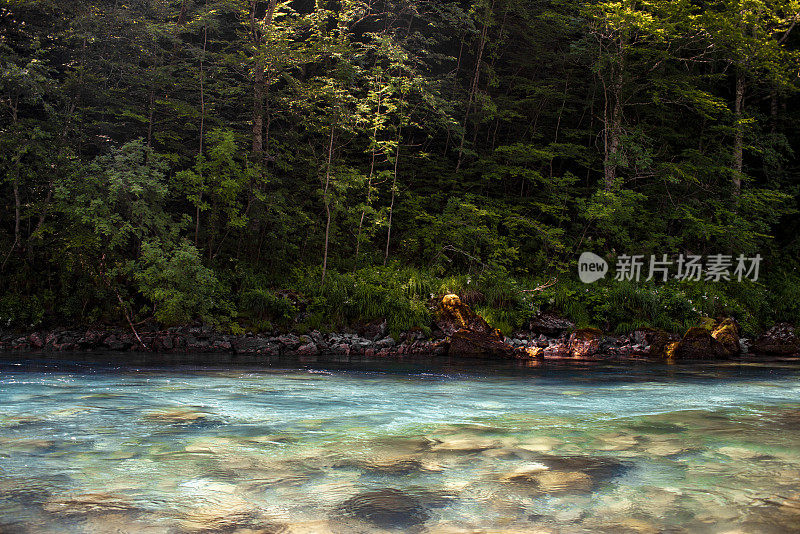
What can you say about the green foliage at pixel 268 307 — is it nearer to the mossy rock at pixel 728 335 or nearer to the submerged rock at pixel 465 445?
the submerged rock at pixel 465 445

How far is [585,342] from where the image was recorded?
12.9 m

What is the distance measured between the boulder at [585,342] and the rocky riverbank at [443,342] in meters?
0.01

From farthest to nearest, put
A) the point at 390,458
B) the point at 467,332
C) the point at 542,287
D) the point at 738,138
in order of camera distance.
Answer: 1. the point at 738,138
2. the point at 542,287
3. the point at 467,332
4. the point at 390,458

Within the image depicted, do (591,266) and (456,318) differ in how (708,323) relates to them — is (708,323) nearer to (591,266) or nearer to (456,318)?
(591,266)

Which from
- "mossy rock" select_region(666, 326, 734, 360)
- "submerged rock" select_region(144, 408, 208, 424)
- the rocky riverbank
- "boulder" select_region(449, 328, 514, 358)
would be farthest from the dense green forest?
"submerged rock" select_region(144, 408, 208, 424)

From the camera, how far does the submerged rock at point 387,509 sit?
2779mm

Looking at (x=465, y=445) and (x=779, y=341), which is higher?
(x=779, y=341)

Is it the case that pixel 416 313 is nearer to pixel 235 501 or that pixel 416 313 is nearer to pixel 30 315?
pixel 30 315

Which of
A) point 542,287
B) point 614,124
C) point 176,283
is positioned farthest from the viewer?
point 614,124

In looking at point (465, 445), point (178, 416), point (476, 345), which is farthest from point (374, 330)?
point (465, 445)

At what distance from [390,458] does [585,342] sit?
31.9 ft

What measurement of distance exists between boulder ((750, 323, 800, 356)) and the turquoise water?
6934 mm

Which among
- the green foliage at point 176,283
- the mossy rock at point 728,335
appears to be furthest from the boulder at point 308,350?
the mossy rock at point 728,335

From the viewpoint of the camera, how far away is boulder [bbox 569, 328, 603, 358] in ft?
41.5
